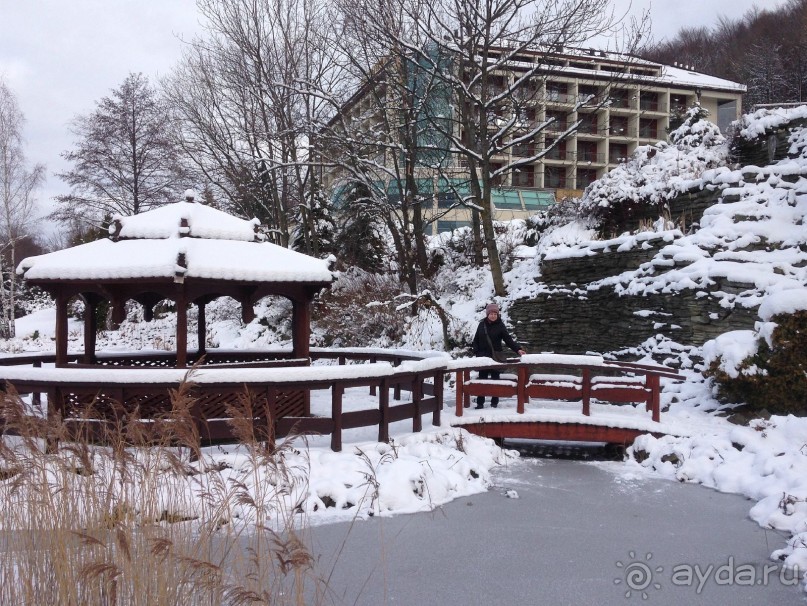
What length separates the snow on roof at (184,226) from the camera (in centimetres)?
845

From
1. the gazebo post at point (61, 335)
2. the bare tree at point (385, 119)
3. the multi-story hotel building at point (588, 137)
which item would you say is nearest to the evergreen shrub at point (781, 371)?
the gazebo post at point (61, 335)

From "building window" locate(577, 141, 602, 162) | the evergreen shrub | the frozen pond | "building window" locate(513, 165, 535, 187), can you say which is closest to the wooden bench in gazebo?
the frozen pond

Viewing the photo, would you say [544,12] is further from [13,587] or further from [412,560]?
[13,587]

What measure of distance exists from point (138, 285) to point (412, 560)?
195 inches

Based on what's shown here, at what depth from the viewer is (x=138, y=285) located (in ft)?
26.2

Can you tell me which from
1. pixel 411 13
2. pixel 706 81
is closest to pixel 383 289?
pixel 411 13

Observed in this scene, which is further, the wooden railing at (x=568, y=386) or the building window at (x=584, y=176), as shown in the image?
the building window at (x=584, y=176)

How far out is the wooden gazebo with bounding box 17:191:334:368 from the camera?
7594mm

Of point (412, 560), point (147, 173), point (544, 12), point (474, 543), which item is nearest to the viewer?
point (412, 560)

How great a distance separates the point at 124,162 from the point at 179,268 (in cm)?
2390

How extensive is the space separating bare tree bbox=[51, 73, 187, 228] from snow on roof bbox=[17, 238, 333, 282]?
20.8 m

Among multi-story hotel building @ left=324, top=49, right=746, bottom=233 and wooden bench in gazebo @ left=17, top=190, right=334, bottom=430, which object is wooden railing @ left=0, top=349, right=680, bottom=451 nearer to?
wooden bench in gazebo @ left=17, top=190, right=334, bottom=430

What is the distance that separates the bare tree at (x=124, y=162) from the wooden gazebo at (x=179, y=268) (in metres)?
20.4

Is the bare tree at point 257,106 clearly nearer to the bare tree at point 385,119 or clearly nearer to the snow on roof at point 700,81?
the bare tree at point 385,119
